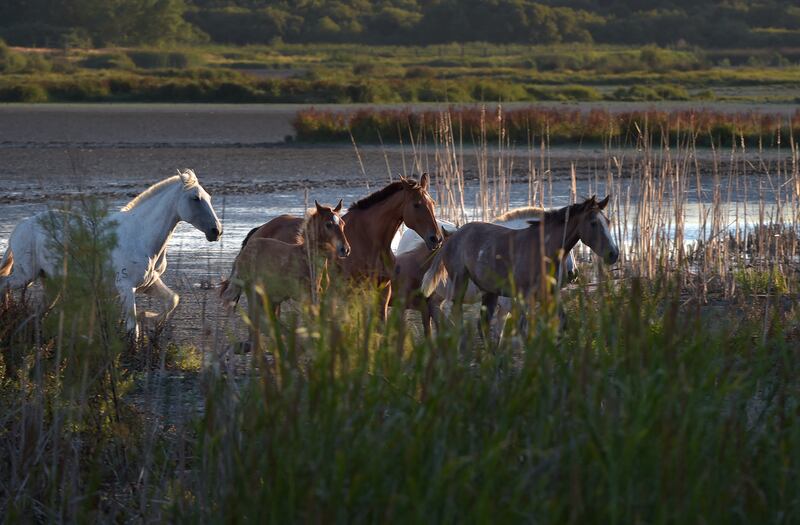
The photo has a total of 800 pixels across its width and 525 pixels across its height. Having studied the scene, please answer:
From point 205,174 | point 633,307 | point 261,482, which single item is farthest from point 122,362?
point 205,174

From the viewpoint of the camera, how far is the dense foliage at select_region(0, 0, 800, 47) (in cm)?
11169

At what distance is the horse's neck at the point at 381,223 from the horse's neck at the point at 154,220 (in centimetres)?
120

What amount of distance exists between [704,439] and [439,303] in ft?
17.5

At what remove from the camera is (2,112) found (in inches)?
1817

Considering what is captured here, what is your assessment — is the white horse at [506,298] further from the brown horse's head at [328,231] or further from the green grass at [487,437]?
the green grass at [487,437]

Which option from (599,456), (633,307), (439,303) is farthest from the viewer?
(439,303)

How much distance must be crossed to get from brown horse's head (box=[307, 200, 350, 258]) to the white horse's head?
1.15 meters

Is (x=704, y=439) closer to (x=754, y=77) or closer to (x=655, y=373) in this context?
(x=655, y=373)

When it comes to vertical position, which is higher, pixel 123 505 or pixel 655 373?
pixel 655 373

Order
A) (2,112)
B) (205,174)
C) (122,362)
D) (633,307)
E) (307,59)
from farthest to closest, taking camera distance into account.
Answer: (307,59), (2,112), (205,174), (122,362), (633,307)

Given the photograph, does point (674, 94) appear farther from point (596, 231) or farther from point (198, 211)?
point (596, 231)

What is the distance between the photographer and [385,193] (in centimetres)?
970

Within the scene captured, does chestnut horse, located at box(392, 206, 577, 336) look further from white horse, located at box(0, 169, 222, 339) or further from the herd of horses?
white horse, located at box(0, 169, 222, 339)

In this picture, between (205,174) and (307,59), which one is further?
(307,59)
